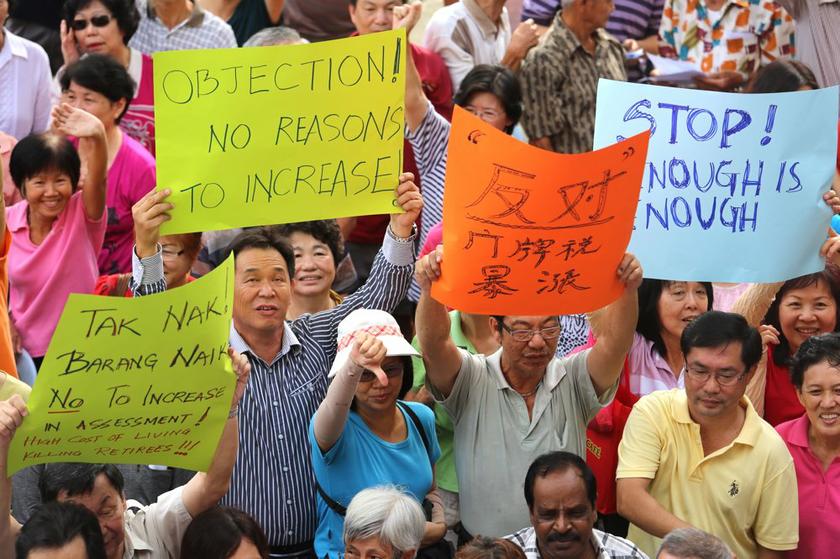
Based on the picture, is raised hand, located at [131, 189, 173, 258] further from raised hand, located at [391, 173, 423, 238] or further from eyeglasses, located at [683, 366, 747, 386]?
eyeglasses, located at [683, 366, 747, 386]

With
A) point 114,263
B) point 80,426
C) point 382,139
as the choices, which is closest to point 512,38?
point 114,263

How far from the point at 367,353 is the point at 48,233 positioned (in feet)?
7.36

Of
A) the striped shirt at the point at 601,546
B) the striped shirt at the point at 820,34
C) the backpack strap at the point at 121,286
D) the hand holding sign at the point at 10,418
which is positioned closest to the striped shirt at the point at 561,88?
the striped shirt at the point at 820,34

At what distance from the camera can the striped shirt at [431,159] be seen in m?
7.66

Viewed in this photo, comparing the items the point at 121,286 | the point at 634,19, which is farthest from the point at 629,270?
the point at 634,19

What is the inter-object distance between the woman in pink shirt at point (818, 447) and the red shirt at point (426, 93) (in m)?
2.94

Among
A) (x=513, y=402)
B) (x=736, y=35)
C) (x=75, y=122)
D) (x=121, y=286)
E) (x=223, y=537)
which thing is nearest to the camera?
(x=223, y=537)

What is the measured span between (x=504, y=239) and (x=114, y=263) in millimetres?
2774

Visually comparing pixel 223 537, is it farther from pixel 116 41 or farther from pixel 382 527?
pixel 116 41

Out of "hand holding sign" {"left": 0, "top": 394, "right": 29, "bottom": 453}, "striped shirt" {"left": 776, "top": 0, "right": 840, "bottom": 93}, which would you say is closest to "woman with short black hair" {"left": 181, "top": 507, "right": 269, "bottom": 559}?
"hand holding sign" {"left": 0, "top": 394, "right": 29, "bottom": 453}

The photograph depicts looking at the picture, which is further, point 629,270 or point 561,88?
point 561,88

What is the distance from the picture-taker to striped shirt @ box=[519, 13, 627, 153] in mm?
8672

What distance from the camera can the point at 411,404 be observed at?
5973mm

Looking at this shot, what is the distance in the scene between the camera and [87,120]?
21.6 feet
